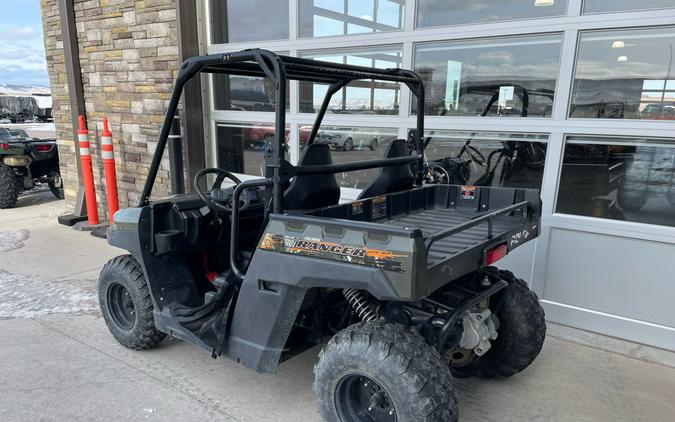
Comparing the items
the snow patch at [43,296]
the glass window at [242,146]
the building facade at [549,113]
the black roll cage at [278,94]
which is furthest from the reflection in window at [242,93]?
the snow patch at [43,296]

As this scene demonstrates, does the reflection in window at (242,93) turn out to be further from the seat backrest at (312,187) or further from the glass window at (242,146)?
the seat backrest at (312,187)

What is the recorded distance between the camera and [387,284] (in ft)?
6.35

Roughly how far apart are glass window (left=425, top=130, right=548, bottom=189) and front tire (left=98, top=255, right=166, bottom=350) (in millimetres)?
2686

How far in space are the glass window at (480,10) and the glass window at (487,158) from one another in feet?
3.10

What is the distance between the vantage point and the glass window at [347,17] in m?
4.57

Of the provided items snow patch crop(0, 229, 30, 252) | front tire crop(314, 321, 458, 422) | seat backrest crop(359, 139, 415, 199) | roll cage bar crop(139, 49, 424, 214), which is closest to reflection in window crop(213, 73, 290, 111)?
roll cage bar crop(139, 49, 424, 214)

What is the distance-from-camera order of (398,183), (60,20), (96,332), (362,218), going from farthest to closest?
(60,20), (96,332), (398,183), (362,218)

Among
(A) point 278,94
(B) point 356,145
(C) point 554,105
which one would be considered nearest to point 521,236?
(A) point 278,94

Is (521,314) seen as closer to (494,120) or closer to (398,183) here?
(398,183)

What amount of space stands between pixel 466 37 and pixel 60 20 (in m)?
5.68

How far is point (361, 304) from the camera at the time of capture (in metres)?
2.48

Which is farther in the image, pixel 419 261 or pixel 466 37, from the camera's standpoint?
pixel 466 37

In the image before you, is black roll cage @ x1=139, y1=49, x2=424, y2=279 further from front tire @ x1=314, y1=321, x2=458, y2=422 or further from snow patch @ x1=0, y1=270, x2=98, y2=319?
snow patch @ x1=0, y1=270, x2=98, y2=319

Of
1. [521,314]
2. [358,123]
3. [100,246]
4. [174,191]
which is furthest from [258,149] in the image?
[521,314]
